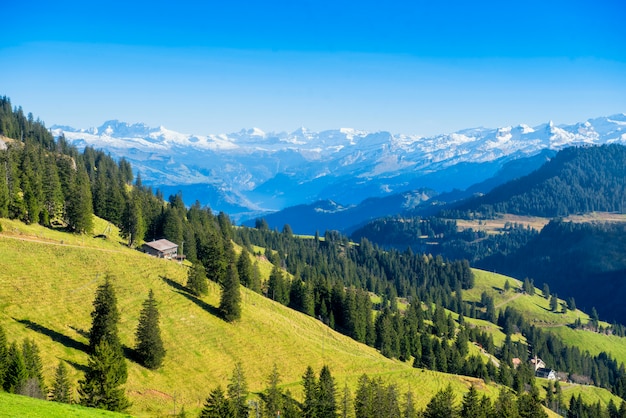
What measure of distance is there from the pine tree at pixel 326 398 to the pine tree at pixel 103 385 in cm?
2669

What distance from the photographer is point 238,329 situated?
96688 millimetres

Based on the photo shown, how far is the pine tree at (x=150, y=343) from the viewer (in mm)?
72938

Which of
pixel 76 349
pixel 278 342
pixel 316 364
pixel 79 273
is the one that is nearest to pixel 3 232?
pixel 79 273

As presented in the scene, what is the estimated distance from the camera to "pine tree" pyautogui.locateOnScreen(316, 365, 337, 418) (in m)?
73.2

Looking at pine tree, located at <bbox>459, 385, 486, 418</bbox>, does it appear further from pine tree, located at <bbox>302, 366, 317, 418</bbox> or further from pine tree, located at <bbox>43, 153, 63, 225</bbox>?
pine tree, located at <bbox>43, 153, 63, 225</bbox>

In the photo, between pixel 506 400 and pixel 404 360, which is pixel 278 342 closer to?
pixel 506 400

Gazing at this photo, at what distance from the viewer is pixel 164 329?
8469cm

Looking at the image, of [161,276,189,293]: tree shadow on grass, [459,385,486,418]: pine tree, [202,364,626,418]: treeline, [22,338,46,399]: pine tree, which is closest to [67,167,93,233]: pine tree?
[161,276,189,293]: tree shadow on grass

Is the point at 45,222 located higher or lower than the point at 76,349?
higher

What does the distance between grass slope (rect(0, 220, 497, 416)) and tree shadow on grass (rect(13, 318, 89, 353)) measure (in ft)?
0.48

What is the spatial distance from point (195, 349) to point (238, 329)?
14.2 metres

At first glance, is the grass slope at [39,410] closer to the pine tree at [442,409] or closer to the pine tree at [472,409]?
the pine tree at [442,409]

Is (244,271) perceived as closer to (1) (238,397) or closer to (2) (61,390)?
(1) (238,397)

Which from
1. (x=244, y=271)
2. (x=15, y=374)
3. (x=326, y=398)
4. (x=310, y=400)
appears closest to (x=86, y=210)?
(x=244, y=271)
